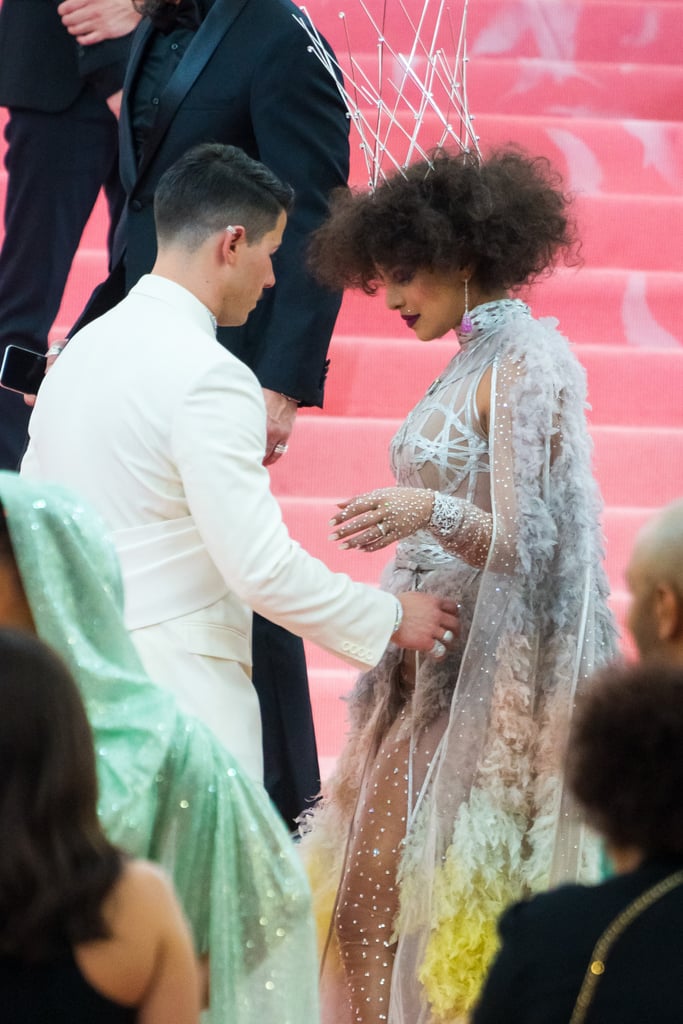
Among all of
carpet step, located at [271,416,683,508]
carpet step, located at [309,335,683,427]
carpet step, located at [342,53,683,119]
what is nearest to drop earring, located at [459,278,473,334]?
carpet step, located at [271,416,683,508]

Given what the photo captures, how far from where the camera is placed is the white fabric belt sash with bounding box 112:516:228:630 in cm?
231

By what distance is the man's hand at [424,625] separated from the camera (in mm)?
2473

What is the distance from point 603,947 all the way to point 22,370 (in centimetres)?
225

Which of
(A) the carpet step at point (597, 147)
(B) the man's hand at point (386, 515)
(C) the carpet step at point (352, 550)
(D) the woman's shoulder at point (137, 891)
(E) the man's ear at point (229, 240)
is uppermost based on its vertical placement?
(A) the carpet step at point (597, 147)

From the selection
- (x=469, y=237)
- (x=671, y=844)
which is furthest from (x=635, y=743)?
(x=469, y=237)

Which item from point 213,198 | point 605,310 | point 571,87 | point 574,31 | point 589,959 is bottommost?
point 589,959

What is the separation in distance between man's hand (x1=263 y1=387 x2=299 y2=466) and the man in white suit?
56 cm

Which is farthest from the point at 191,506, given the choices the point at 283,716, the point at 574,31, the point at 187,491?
the point at 574,31

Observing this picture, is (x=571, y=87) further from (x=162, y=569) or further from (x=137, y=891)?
(x=137, y=891)

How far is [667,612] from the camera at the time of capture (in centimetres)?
193

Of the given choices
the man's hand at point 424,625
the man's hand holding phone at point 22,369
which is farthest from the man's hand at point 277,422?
the man's hand at point 424,625

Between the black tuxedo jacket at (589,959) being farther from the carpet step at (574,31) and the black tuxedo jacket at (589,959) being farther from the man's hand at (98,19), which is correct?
the carpet step at (574,31)

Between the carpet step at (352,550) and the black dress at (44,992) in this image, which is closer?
the black dress at (44,992)

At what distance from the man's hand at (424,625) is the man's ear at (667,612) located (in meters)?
0.59
